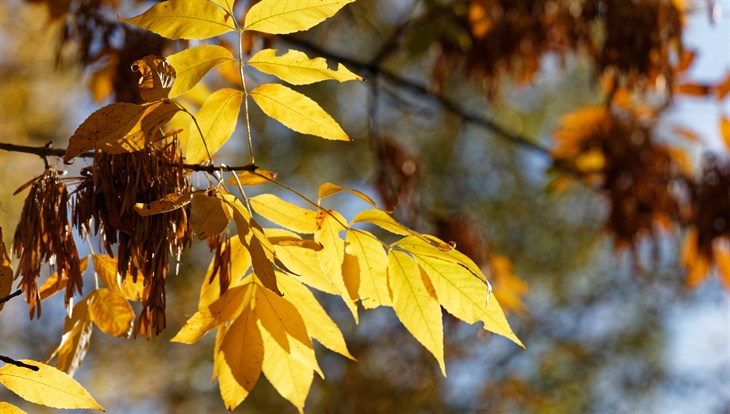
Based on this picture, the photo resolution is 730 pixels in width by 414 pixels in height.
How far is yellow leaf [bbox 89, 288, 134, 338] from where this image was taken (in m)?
0.65

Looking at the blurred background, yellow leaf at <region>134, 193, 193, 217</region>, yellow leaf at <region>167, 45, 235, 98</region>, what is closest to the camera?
yellow leaf at <region>134, 193, 193, 217</region>

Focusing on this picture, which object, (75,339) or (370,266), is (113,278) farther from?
(370,266)

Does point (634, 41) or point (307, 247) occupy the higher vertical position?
point (634, 41)

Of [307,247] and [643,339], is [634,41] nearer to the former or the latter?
[307,247]

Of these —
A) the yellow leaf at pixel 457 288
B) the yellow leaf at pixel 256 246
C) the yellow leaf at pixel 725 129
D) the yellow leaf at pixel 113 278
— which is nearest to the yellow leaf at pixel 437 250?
the yellow leaf at pixel 457 288

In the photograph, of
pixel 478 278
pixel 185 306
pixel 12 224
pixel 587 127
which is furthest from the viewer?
pixel 185 306

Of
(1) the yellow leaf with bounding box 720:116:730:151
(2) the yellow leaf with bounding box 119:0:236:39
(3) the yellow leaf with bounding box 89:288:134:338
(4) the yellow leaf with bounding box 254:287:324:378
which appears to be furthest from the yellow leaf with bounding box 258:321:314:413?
(1) the yellow leaf with bounding box 720:116:730:151

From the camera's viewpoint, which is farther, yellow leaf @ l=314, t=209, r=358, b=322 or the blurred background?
the blurred background

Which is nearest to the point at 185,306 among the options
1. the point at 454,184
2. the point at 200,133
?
the point at 454,184

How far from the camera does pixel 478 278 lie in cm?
59

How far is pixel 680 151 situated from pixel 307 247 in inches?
68.1

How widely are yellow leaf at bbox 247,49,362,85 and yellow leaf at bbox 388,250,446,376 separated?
142 mm

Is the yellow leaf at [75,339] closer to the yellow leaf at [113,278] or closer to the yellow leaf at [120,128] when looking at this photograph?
the yellow leaf at [113,278]

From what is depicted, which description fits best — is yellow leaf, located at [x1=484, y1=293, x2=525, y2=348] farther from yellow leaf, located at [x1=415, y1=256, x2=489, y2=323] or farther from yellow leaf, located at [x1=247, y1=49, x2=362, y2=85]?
yellow leaf, located at [x1=247, y1=49, x2=362, y2=85]
